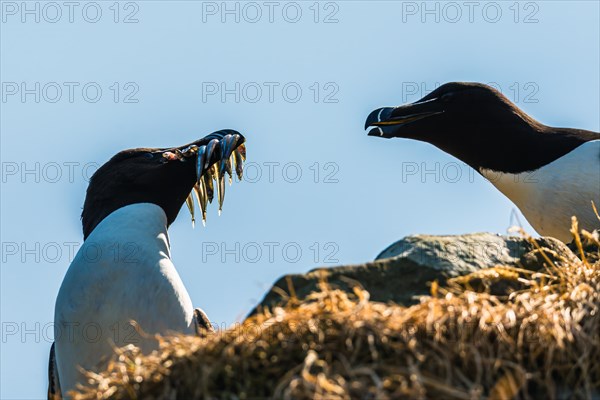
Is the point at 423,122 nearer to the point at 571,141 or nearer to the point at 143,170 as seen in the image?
the point at 571,141

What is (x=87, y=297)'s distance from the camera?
845cm

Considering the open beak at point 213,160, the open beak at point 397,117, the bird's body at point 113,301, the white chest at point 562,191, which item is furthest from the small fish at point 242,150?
the white chest at point 562,191

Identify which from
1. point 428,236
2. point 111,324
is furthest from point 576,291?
point 111,324

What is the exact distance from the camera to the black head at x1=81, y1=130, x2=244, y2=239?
9.63m

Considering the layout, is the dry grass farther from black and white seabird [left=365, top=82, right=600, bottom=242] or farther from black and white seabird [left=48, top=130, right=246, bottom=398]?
black and white seabird [left=365, top=82, right=600, bottom=242]

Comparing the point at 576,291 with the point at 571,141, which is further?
the point at 571,141

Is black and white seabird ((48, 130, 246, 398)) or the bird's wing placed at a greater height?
black and white seabird ((48, 130, 246, 398))

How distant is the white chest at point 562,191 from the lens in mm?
9367

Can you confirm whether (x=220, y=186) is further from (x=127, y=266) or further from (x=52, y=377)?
(x=52, y=377)

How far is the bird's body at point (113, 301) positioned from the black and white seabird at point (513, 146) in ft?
8.61

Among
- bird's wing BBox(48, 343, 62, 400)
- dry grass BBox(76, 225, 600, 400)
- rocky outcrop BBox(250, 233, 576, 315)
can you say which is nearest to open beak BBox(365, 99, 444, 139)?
rocky outcrop BBox(250, 233, 576, 315)

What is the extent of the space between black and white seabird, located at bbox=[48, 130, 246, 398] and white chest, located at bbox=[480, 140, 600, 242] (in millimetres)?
2425

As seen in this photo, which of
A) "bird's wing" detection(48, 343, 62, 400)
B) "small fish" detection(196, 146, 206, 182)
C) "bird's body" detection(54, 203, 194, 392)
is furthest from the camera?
"small fish" detection(196, 146, 206, 182)

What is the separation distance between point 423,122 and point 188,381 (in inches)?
214
